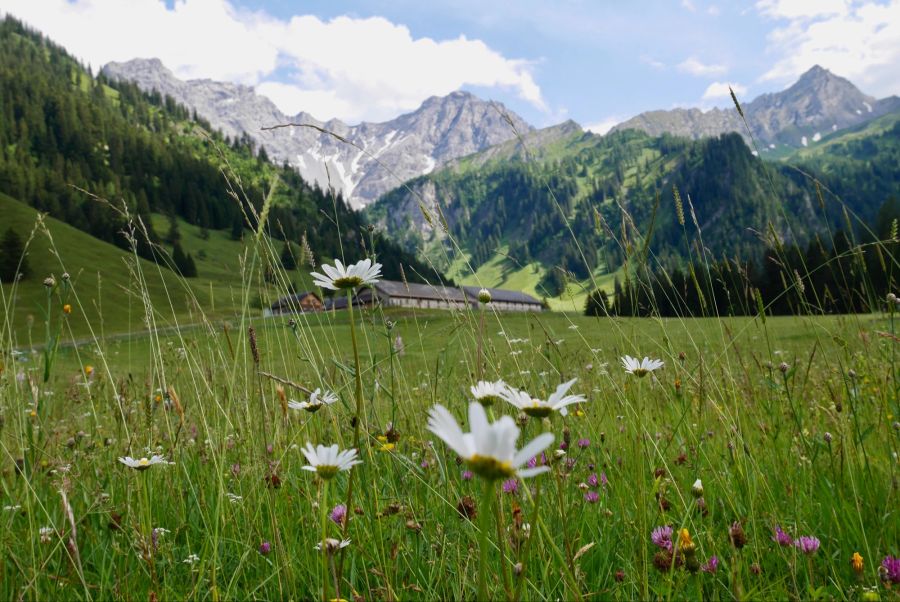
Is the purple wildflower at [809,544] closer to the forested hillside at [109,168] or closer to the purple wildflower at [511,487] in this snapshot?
the purple wildflower at [511,487]

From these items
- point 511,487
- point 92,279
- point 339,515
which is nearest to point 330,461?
point 339,515

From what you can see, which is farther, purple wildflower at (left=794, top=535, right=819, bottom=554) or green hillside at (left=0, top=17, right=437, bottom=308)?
green hillside at (left=0, top=17, right=437, bottom=308)

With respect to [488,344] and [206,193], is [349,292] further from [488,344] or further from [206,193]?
[206,193]

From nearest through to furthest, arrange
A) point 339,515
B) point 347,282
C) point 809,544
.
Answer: point 347,282 < point 809,544 < point 339,515

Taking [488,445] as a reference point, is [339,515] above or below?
below

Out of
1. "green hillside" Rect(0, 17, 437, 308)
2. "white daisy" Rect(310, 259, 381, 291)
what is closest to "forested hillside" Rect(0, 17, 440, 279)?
"green hillside" Rect(0, 17, 437, 308)

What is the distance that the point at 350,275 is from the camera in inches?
55.6

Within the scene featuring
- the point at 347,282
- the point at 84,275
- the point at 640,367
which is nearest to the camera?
the point at 347,282

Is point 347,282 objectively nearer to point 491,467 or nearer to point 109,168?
point 491,467

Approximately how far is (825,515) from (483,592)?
5.94 feet

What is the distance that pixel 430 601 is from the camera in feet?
5.05

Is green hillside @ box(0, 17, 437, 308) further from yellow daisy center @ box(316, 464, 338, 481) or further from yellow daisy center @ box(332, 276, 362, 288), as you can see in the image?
yellow daisy center @ box(316, 464, 338, 481)

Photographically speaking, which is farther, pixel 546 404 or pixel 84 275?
pixel 84 275

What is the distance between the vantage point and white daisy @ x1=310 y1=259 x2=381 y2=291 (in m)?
1.36
